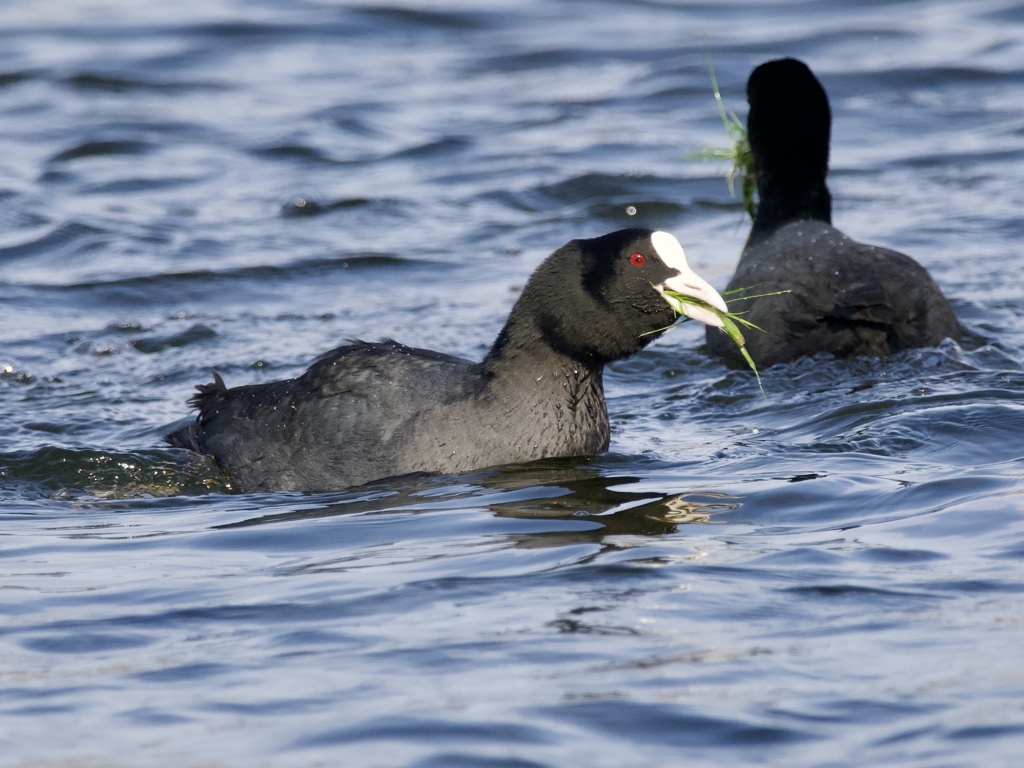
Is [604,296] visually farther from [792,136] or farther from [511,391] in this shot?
[792,136]

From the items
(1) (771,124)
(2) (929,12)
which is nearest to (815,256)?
(1) (771,124)

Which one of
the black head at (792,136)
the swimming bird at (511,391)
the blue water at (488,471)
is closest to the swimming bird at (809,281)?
the black head at (792,136)

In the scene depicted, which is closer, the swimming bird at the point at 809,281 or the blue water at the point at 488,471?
the blue water at the point at 488,471

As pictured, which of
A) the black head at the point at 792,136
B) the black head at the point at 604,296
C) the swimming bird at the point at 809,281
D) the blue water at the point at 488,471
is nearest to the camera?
the blue water at the point at 488,471

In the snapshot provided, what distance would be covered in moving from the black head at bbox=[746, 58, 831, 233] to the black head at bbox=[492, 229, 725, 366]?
9.18 ft

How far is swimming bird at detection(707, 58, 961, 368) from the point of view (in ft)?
23.5

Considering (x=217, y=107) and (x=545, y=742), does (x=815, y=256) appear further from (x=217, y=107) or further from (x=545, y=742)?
(x=217, y=107)

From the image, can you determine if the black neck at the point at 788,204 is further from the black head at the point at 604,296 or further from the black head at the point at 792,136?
the black head at the point at 604,296

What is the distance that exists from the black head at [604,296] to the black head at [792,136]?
9.18 feet

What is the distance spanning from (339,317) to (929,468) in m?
4.16

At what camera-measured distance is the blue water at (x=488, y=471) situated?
3674 millimetres

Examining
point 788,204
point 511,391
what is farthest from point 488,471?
point 788,204

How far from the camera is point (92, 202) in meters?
11.5

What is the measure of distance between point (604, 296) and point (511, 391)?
499 mm
